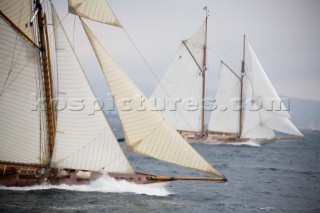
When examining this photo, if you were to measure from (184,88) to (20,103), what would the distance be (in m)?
39.4

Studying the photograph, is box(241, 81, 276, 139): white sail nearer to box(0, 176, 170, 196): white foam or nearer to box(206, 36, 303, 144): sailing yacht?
box(206, 36, 303, 144): sailing yacht

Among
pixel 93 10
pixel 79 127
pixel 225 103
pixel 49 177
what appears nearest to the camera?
pixel 93 10

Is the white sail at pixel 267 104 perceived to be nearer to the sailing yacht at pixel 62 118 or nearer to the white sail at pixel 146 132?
the sailing yacht at pixel 62 118

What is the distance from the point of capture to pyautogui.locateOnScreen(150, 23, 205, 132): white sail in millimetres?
56281

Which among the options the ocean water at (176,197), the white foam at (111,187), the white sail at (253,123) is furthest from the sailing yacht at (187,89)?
the white foam at (111,187)

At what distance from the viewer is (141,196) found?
22.2 meters

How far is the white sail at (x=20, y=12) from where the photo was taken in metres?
20.0

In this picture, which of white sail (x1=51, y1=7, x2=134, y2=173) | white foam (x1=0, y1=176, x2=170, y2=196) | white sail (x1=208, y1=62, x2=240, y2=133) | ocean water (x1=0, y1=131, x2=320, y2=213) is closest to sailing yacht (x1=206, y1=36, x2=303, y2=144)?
white sail (x1=208, y1=62, x2=240, y2=133)

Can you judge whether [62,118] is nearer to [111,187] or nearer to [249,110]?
[111,187]

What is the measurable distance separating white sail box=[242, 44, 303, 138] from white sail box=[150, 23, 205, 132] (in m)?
8.02

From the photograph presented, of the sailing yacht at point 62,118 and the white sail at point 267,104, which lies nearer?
the sailing yacht at point 62,118

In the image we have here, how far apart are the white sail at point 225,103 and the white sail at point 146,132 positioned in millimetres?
42020

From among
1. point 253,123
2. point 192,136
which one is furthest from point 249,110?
point 192,136

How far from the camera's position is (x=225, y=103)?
6138 cm
